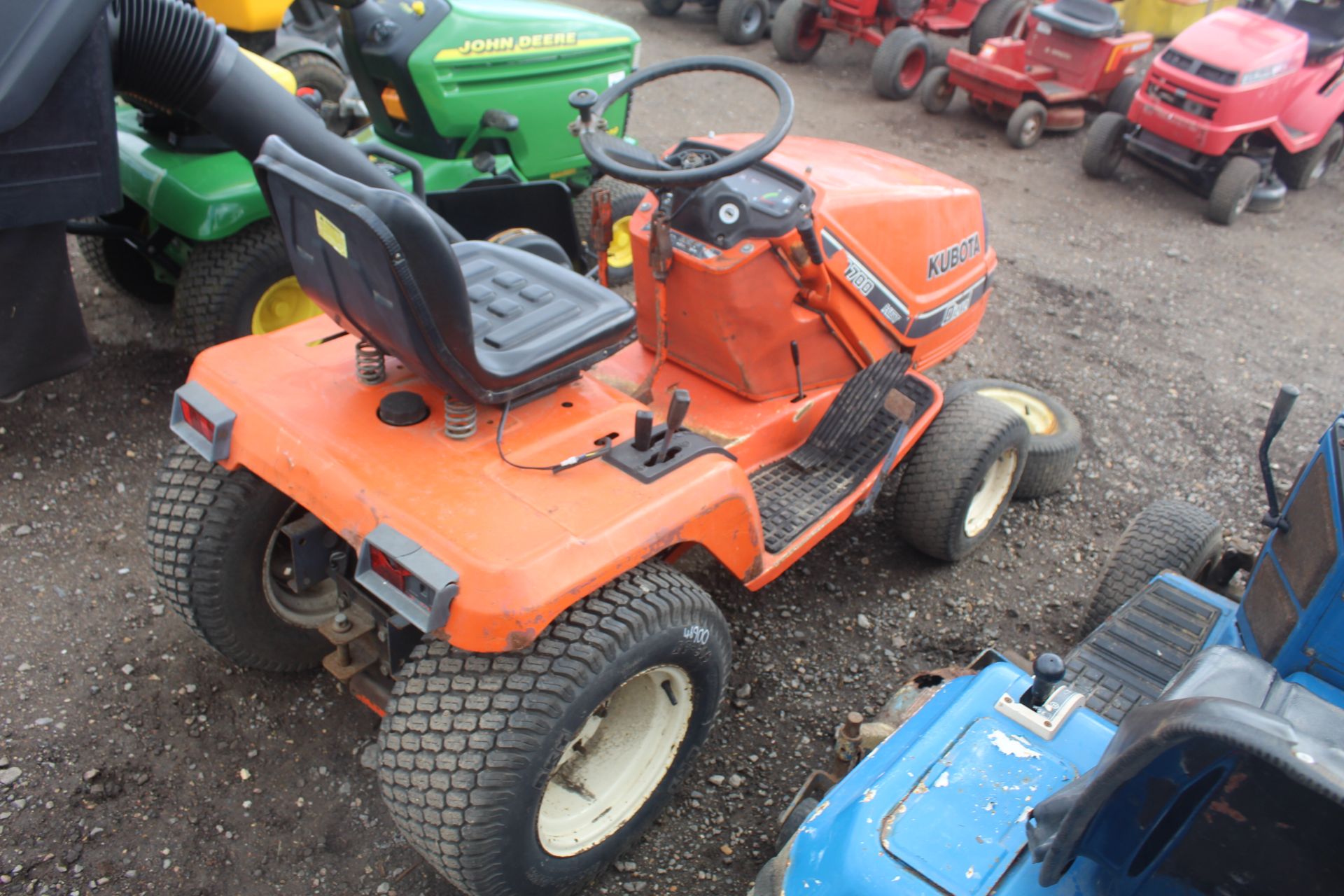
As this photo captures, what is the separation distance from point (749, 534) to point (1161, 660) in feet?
3.31

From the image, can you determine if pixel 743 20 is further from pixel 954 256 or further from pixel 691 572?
pixel 691 572

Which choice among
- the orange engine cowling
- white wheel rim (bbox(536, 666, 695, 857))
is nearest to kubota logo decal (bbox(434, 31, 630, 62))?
the orange engine cowling

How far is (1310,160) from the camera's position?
254 inches

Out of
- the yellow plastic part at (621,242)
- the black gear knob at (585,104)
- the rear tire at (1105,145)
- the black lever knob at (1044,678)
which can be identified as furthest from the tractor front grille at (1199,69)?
the black lever knob at (1044,678)

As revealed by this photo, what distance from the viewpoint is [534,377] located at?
2111mm

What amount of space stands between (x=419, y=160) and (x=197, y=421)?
7.56 feet

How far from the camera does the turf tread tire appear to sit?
3.48m

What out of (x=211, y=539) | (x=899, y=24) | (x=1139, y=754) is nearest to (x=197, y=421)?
(x=211, y=539)

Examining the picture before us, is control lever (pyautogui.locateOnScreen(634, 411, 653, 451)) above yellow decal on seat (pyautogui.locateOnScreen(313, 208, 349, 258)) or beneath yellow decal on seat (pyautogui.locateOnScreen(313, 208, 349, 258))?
beneath

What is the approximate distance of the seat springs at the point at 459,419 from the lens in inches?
81.4

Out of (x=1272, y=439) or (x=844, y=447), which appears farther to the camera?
(x=844, y=447)

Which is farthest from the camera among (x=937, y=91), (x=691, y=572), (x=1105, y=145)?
(x=937, y=91)

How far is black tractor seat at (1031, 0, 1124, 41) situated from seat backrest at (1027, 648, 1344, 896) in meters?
6.46

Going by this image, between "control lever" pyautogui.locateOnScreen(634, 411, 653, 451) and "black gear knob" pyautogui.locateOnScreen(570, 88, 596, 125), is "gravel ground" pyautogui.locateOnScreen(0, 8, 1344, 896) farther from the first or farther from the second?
"black gear knob" pyautogui.locateOnScreen(570, 88, 596, 125)
